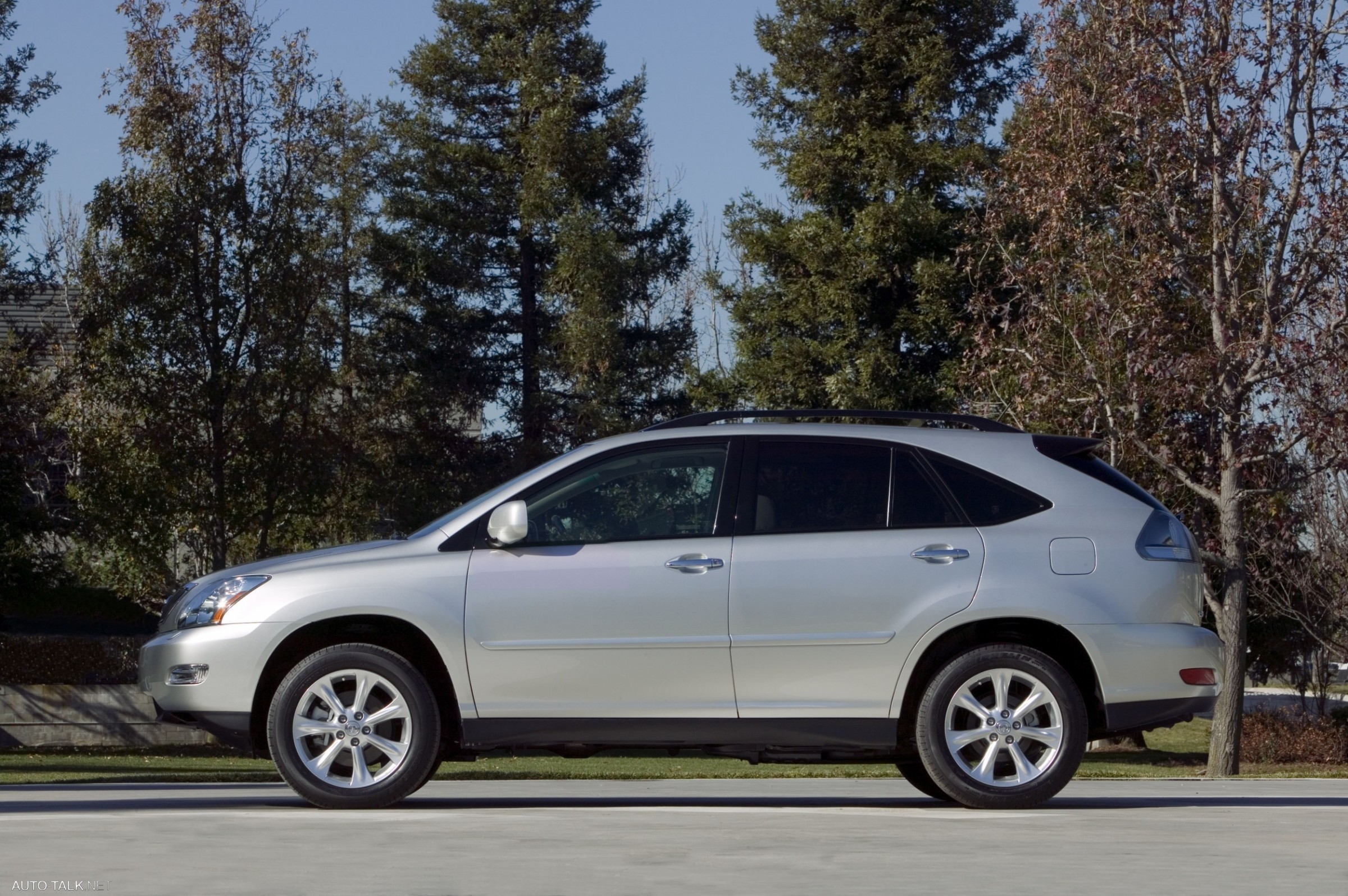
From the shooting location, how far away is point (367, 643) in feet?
25.7

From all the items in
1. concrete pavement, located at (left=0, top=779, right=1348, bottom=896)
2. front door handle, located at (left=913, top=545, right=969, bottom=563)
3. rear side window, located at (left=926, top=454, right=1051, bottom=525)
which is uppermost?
rear side window, located at (left=926, top=454, right=1051, bottom=525)

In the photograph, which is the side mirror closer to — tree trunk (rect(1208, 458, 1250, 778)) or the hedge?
tree trunk (rect(1208, 458, 1250, 778))

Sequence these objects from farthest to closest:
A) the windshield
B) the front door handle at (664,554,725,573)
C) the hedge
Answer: the hedge
the windshield
the front door handle at (664,554,725,573)

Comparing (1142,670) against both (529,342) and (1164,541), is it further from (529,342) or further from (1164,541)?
(529,342)

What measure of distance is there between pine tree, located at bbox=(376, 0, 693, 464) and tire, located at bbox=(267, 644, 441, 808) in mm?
23637

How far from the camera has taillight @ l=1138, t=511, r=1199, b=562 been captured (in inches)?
307

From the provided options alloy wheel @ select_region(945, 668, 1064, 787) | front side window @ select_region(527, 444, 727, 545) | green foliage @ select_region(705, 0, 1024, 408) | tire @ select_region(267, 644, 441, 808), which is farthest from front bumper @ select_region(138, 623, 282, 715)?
green foliage @ select_region(705, 0, 1024, 408)

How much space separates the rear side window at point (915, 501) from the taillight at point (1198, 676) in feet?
4.03

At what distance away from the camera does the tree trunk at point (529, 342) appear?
107 ft

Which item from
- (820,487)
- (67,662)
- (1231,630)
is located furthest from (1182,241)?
(67,662)

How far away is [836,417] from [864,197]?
23.0m

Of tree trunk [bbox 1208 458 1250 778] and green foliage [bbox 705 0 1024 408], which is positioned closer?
tree trunk [bbox 1208 458 1250 778]

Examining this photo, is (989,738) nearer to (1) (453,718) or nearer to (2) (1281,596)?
(1) (453,718)

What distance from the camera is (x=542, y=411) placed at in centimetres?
3262
